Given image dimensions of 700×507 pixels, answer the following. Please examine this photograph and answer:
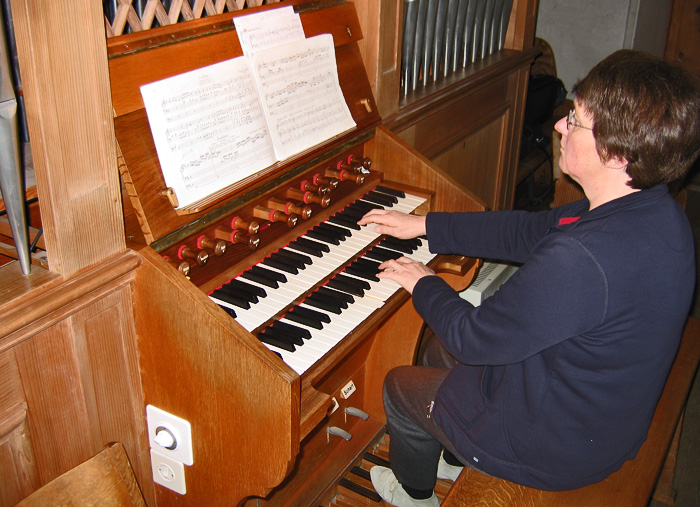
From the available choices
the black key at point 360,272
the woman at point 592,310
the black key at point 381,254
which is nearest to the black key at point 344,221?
the black key at point 381,254

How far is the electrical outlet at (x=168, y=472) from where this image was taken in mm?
1993

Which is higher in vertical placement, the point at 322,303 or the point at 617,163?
the point at 617,163

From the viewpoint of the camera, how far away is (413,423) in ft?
7.18

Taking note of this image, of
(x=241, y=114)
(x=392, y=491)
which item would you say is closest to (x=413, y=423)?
(x=392, y=491)

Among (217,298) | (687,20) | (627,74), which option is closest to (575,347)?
(627,74)

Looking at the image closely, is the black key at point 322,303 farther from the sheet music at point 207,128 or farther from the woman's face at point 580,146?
the woman's face at point 580,146

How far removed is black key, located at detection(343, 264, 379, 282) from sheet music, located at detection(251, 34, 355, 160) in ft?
1.31

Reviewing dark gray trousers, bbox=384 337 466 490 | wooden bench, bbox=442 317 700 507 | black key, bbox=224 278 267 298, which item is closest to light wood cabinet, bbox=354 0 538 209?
dark gray trousers, bbox=384 337 466 490

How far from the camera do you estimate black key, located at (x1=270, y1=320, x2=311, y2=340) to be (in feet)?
6.05

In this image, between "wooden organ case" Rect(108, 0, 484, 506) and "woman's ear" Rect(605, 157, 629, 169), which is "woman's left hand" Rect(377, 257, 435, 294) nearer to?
"wooden organ case" Rect(108, 0, 484, 506)

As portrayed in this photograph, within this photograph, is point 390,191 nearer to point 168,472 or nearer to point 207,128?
point 207,128

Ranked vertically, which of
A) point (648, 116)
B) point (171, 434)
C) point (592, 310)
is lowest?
point (171, 434)

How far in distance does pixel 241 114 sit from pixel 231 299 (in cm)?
54

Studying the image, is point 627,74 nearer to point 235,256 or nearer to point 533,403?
point 533,403
